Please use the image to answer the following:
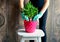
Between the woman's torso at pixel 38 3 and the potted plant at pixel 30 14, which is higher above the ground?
the woman's torso at pixel 38 3

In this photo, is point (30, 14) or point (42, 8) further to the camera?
point (42, 8)

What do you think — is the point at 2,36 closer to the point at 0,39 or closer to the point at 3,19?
the point at 0,39

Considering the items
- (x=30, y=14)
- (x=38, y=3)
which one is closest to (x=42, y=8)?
(x=38, y=3)

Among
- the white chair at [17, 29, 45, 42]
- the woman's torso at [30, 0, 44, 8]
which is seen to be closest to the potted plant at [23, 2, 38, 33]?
the white chair at [17, 29, 45, 42]

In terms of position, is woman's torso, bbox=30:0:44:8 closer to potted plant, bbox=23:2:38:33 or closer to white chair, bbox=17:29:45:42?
potted plant, bbox=23:2:38:33

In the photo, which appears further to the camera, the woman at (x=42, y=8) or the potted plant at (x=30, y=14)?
the woman at (x=42, y=8)

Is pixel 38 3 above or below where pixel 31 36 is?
above

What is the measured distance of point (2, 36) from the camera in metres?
2.08

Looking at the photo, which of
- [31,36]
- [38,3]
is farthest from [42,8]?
[31,36]

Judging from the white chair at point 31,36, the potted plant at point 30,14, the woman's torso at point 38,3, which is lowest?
the white chair at point 31,36

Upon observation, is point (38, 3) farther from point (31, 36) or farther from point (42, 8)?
point (31, 36)

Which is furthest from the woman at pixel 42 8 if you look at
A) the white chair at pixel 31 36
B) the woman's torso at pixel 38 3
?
the white chair at pixel 31 36

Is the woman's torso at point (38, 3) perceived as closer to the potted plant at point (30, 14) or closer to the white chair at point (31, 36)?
the potted plant at point (30, 14)

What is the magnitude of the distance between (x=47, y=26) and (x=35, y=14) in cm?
40
